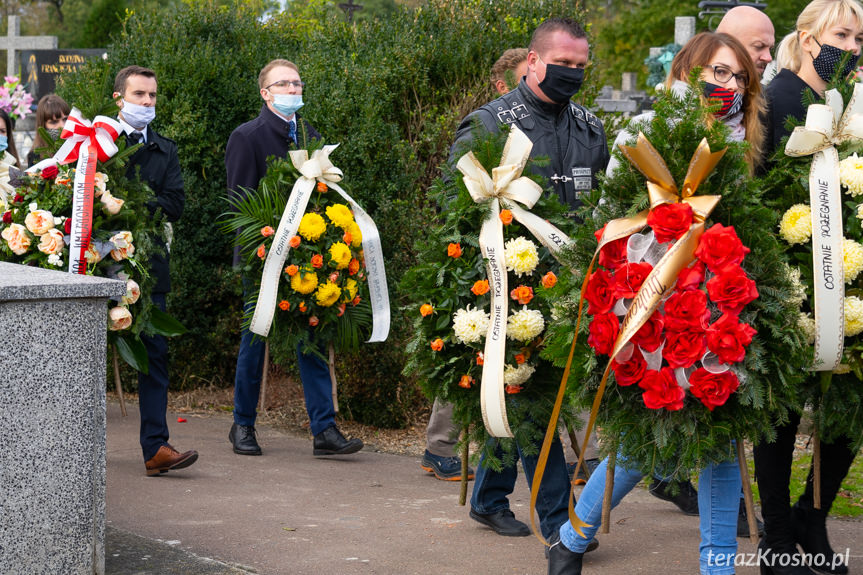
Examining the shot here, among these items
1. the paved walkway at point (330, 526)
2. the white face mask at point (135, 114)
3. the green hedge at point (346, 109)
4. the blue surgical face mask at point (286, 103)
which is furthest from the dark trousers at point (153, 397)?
the blue surgical face mask at point (286, 103)

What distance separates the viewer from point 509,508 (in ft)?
16.5

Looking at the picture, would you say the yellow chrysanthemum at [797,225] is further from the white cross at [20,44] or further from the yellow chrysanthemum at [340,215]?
the white cross at [20,44]

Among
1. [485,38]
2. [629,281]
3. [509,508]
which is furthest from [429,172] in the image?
[629,281]

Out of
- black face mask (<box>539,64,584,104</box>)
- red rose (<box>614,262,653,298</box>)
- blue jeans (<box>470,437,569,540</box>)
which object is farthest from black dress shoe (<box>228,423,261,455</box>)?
red rose (<box>614,262,653,298</box>)

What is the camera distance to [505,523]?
15.8 feet

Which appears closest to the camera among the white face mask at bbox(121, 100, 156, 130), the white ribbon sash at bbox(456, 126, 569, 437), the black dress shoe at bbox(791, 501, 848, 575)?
the white ribbon sash at bbox(456, 126, 569, 437)

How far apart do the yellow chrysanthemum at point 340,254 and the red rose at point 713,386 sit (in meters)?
3.01

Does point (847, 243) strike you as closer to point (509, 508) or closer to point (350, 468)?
point (509, 508)

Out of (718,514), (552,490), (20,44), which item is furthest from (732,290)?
(20,44)

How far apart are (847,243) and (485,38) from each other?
416 cm

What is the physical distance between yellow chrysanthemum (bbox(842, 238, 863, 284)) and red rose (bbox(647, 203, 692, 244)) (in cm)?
62

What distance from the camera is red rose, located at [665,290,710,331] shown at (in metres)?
3.41

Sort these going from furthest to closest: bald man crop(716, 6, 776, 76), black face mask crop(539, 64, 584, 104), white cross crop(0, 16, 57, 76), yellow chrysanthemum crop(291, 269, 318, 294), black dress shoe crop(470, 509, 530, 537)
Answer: white cross crop(0, 16, 57, 76)
yellow chrysanthemum crop(291, 269, 318, 294)
bald man crop(716, 6, 776, 76)
black dress shoe crop(470, 509, 530, 537)
black face mask crop(539, 64, 584, 104)

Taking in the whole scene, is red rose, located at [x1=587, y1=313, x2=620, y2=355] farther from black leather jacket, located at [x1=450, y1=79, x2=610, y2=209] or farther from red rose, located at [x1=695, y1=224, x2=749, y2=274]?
black leather jacket, located at [x1=450, y1=79, x2=610, y2=209]
